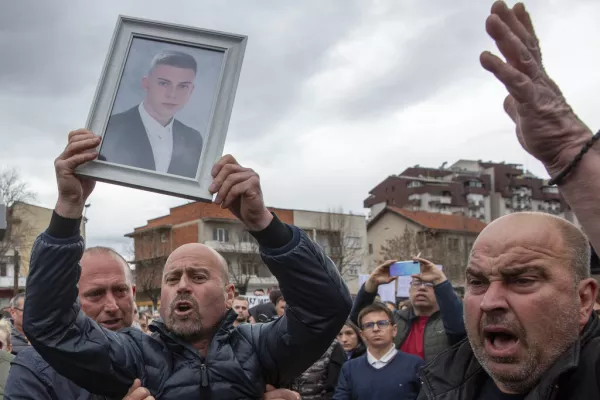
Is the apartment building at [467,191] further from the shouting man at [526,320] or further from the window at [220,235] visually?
the shouting man at [526,320]

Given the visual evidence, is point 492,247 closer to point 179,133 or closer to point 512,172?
point 179,133

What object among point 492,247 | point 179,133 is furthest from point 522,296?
point 179,133

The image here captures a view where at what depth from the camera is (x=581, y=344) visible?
229 cm

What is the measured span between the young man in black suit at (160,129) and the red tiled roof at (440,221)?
78.0 meters

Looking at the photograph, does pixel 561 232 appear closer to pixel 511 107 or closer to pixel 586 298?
pixel 586 298

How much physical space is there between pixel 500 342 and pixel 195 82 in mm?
1500

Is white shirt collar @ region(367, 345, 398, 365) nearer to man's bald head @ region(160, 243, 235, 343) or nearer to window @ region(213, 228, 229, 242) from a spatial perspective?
man's bald head @ region(160, 243, 235, 343)

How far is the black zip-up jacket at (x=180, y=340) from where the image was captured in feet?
8.61

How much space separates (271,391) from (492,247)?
→ 112cm

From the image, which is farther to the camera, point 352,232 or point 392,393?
point 352,232

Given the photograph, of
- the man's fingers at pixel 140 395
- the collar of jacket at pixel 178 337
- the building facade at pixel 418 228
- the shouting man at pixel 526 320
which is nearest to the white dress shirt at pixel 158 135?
the collar of jacket at pixel 178 337

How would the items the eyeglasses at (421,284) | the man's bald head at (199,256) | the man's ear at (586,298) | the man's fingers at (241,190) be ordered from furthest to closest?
the eyeglasses at (421,284) → the man's bald head at (199,256) → the man's fingers at (241,190) → the man's ear at (586,298)

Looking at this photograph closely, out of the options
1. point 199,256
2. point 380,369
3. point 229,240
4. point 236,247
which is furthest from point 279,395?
point 229,240

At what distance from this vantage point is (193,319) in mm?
3006
